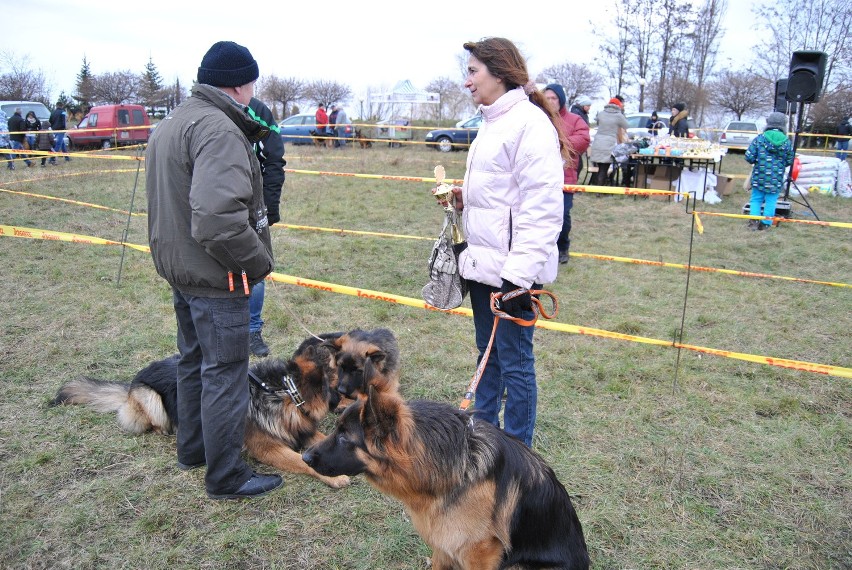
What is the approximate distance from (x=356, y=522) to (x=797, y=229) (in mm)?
10127

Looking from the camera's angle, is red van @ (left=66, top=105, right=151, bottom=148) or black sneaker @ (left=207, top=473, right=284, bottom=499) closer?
black sneaker @ (left=207, top=473, right=284, bottom=499)

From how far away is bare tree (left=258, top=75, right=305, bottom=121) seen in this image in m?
41.0

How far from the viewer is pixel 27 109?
20.8 metres

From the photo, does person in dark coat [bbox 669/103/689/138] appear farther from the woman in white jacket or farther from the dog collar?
the dog collar

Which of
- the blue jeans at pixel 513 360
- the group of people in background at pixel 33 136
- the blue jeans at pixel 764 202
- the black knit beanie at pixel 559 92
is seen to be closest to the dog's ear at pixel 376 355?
the blue jeans at pixel 513 360

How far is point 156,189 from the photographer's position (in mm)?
2600

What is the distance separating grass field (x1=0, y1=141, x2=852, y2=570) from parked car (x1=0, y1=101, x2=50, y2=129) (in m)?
16.3

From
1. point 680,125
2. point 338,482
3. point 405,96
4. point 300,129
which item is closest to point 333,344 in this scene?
point 338,482

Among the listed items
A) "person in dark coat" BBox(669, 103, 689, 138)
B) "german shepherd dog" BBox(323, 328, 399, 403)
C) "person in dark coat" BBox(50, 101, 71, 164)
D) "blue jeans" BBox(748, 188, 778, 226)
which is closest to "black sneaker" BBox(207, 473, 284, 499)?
"german shepherd dog" BBox(323, 328, 399, 403)

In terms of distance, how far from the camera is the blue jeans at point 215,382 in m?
2.69

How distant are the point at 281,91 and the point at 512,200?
42.3 meters

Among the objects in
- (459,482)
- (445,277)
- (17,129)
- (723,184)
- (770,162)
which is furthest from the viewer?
(17,129)

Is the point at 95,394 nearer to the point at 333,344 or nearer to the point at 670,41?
the point at 333,344

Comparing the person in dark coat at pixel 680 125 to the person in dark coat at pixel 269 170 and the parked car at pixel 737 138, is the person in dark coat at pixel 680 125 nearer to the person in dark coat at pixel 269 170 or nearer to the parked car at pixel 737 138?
the parked car at pixel 737 138
